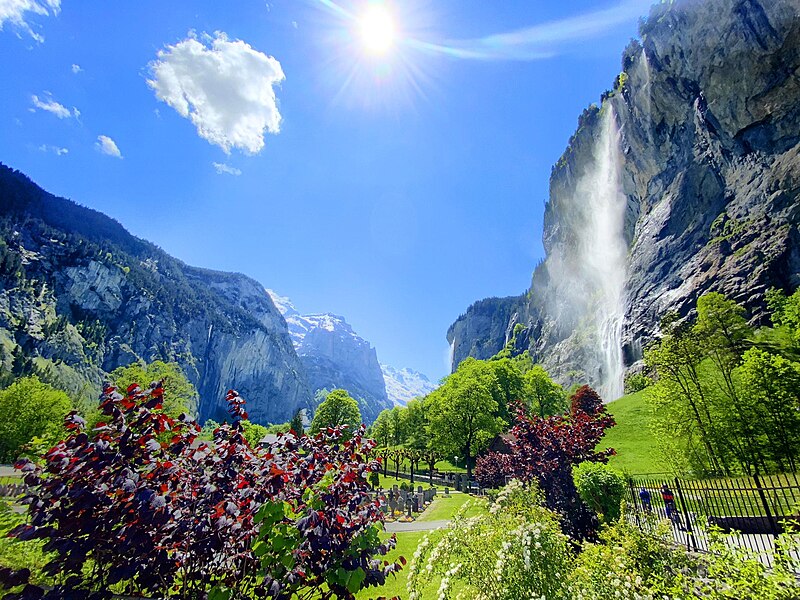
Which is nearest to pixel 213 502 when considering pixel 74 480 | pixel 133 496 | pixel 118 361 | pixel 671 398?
pixel 133 496

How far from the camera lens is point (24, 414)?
42.2 m

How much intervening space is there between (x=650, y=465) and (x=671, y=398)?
9.62 meters

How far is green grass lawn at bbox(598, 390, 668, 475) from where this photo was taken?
2916 cm

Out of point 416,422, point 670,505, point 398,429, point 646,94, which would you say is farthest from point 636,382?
point 646,94

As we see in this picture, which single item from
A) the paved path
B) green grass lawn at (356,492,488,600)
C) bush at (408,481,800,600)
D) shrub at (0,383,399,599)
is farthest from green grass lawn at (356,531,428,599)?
the paved path

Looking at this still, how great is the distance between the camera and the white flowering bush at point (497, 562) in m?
5.22

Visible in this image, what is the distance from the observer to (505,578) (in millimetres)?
5238

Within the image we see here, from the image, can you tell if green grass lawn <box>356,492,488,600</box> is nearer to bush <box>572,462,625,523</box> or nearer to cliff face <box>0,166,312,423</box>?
bush <box>572,462,625,523</box>

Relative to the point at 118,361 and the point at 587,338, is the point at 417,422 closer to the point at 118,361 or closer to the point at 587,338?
the point at 587,338

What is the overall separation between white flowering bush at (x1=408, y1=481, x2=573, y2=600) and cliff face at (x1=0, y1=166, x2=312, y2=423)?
121497 mm

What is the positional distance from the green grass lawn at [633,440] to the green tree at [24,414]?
177 feet

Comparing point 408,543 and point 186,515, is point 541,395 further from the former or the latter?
point 186,515

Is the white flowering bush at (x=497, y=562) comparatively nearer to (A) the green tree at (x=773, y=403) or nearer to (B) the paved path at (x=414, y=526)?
(B) the paved path at (x=414, y=526)

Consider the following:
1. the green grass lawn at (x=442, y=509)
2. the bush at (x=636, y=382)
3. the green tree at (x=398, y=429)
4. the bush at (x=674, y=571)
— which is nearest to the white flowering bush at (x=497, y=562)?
the bush at (x=674, y=571)
